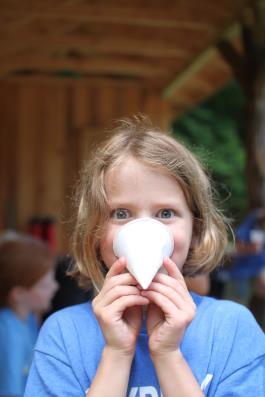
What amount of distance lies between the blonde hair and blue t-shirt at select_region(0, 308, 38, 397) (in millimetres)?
1589

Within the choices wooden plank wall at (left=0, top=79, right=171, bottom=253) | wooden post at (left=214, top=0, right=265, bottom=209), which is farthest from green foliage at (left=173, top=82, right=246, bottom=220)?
wooden post at (left=214, top=0, right=265, bottom=209)

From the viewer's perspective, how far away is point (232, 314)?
4.88ft

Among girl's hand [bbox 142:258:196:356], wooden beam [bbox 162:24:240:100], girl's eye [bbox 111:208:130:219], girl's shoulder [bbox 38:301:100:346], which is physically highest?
wooden beam [bbox 162:24:240:100]

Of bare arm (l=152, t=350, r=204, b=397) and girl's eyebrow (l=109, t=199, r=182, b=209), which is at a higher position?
girl's eyebrow (l=109, t=199, r=182, b=209)

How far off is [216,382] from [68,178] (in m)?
6.25

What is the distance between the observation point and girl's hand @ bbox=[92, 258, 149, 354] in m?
1.30

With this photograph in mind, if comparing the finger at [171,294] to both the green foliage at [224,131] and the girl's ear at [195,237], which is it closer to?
the girl's ear at [195,237]

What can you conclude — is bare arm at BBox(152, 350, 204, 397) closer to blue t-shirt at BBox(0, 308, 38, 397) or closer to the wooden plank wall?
blue t-shirt at BBox(0, 308, 38, 397)

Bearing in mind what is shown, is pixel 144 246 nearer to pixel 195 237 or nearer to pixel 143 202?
pixel 143 202

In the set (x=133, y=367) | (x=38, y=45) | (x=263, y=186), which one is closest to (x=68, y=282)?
(x=263, y=186)

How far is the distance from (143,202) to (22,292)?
2148mm

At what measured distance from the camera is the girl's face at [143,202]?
4.63 ft

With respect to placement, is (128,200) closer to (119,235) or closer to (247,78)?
(119,235)

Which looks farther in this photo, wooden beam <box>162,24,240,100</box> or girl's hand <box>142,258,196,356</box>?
wooden beam <box>162,24,240,100</box>
